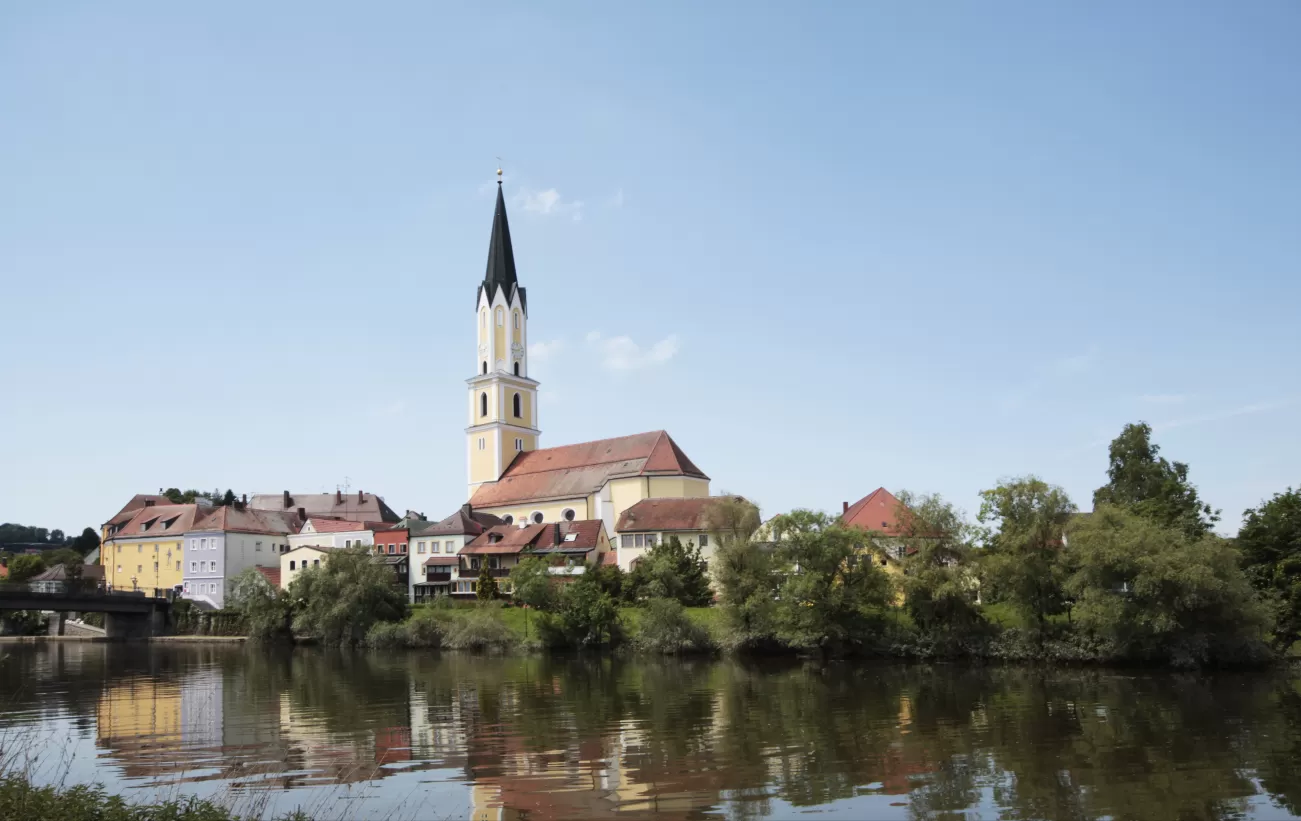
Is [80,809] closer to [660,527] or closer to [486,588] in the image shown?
[660,527]

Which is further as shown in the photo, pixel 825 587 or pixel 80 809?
pixel 825 587

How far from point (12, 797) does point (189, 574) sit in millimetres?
81281

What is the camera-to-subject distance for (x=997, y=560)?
145ft

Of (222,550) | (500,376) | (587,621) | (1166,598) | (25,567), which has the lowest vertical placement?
(587,621)

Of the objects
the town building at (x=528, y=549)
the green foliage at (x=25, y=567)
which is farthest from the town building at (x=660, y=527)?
the green foliage at (x=25, y=567)

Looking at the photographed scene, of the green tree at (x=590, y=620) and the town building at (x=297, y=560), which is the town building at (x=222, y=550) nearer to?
the town building at (x=297, y=560)

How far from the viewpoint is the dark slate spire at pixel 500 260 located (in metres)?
95.6

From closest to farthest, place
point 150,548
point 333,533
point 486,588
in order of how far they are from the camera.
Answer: point 486,588 < point 333,533 < point 150,548

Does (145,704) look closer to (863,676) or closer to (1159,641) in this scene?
(863,676)

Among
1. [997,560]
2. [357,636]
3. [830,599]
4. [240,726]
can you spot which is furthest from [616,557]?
[240,726]

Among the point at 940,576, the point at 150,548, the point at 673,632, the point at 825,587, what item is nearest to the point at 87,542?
the point at 150,548

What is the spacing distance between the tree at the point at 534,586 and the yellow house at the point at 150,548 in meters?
42.7

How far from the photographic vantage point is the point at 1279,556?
42719 mm

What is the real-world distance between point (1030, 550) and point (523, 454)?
185 ft
